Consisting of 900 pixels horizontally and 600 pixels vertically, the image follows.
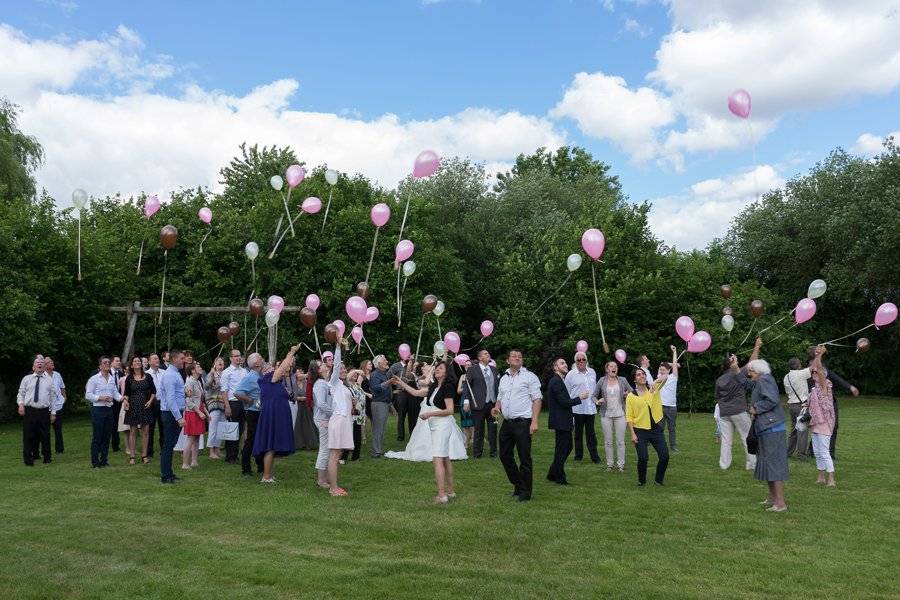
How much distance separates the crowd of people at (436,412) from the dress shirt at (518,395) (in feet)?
0.05

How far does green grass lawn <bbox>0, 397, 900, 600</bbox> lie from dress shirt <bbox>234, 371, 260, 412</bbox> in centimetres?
114

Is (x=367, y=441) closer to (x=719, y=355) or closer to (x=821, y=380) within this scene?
(x=821, y=380)

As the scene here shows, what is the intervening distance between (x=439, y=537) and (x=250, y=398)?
219 inches

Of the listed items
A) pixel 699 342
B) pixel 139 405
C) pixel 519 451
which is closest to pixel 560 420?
pixel 519 451

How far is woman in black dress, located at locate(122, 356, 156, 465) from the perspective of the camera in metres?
13.0

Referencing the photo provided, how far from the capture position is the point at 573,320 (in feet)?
102

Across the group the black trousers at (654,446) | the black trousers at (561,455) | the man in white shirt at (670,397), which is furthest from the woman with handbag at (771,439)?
the man in white shirt at (670,397)

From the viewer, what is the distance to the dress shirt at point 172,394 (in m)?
11.3

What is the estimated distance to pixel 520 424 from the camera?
9750 millimetres

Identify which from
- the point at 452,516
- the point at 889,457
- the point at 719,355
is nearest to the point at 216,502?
the point at 452,516

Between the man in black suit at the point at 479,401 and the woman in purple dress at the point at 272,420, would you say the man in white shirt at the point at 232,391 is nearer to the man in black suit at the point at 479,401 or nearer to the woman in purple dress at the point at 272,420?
the woman in purple dress at the point at 272,420

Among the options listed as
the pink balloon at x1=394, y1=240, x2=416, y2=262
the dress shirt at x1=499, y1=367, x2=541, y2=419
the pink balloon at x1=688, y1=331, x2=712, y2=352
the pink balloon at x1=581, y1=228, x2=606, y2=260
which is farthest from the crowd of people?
A: the pink balloon at x1=394, y1=240, x2=416, y2=262

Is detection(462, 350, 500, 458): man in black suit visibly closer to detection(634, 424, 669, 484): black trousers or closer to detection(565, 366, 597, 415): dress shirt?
detection(565, 366, 597, 415): dress shirt

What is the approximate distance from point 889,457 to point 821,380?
4797mm
